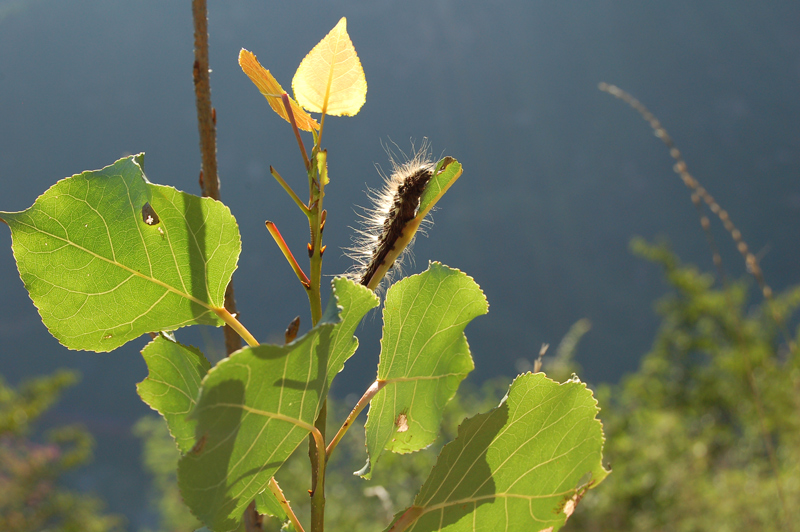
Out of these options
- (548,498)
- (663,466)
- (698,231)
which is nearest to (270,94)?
(548,498)

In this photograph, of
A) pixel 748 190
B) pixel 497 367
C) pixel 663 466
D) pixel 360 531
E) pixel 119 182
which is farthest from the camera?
pixel 748 190

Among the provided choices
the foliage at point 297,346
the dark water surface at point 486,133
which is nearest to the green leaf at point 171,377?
the foliage at point 297,346

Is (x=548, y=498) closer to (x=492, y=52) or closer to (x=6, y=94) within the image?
(x=6, y=94)

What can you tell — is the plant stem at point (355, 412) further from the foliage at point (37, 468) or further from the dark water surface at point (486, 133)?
the dark water surface at point (486, 133)

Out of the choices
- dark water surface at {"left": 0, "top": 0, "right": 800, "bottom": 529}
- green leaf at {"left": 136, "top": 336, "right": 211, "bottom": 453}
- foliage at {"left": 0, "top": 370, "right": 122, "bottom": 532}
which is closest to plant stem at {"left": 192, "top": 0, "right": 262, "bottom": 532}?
green leaf at {"left": 136, "top": 336, "right": 211, "bottom": 453}

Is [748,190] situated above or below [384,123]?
below
